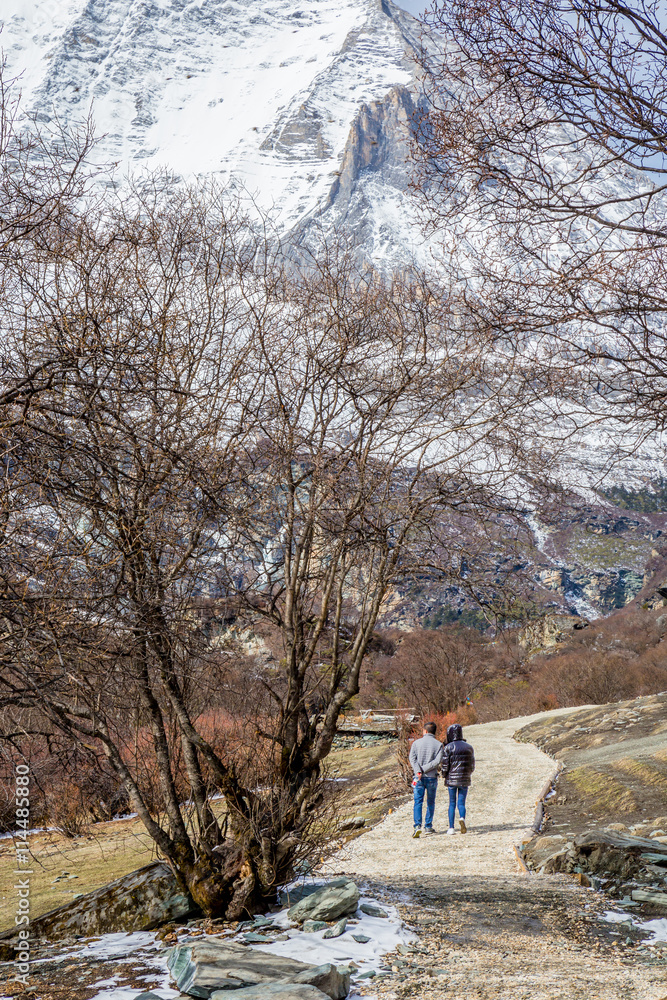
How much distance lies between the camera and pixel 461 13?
4.80 m

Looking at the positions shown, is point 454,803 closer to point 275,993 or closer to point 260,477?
point 260,477


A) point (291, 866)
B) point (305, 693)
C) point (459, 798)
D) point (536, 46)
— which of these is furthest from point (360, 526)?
point (459, 798)

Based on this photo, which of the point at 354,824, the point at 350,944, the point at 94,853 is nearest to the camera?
the point at 350,944

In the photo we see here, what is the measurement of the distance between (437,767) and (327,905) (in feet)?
15.8

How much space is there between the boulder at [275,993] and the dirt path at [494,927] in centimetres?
66

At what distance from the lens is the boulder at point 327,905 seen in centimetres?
573

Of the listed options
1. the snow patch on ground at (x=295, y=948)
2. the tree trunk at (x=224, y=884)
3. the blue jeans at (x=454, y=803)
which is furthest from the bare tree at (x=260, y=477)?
the blue jeans at (x=454, y=803)

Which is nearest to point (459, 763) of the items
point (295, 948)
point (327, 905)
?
point (327, 905)

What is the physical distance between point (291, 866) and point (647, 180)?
19.0ft

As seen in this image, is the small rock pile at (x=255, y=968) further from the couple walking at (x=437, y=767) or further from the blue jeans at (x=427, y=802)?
the blue jeans at (x=427, y=802)

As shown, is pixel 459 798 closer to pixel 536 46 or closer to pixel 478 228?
pixel 478 228

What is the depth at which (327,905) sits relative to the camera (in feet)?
18.9

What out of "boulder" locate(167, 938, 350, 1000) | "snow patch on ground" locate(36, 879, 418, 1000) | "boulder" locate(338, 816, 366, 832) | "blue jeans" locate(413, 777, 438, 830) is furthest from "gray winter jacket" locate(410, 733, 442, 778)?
"boulder" locate(167, 938, 350, 1000)

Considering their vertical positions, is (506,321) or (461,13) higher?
(461,13)
